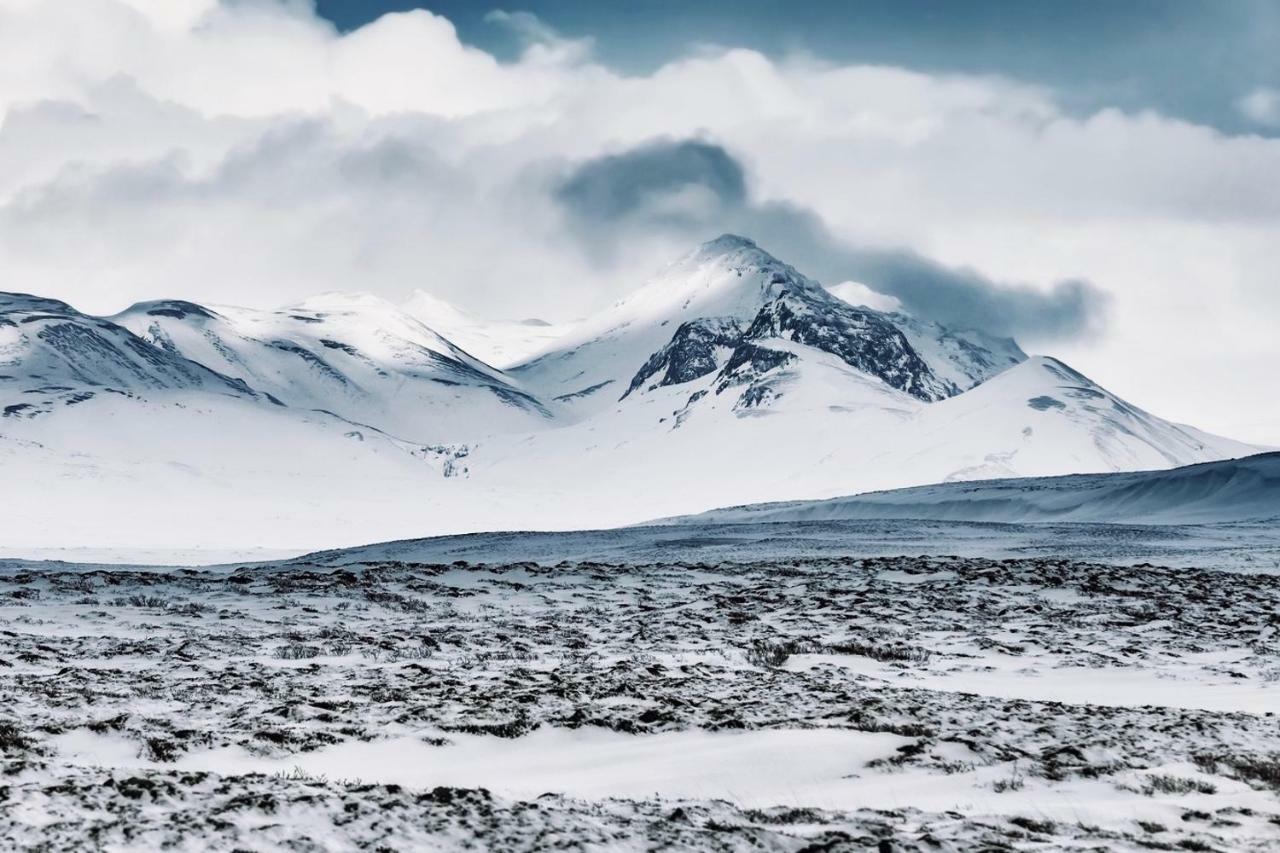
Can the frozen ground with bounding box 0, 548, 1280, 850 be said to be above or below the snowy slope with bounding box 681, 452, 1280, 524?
below

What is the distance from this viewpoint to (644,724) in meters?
12.4

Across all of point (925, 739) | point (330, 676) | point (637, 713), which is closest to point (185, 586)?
point (330, 676)

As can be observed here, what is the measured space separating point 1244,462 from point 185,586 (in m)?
73.6

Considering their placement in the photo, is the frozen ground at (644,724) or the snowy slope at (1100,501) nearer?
the frozen ground at (644,724)

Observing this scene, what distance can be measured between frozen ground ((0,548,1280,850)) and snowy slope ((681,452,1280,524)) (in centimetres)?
5309

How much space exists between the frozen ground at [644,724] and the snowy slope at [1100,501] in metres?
53.1

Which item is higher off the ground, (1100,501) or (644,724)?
(1100,501)

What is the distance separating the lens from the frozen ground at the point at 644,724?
24.7 feet

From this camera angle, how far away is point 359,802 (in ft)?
25.4

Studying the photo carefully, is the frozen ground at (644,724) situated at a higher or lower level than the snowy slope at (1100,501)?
lower

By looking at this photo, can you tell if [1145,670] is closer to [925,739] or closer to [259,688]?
[925,739]

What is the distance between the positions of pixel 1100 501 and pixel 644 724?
75.3m

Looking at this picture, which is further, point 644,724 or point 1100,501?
point 1100,501

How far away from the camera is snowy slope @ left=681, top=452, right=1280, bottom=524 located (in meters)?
76.6
